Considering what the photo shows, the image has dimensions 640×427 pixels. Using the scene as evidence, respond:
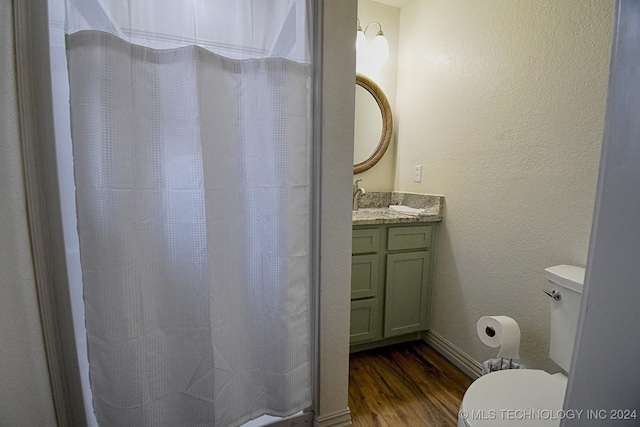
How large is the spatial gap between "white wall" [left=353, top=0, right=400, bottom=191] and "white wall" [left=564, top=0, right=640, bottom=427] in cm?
179

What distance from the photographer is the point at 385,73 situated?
2.15 meters

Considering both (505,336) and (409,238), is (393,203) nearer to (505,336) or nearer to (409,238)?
(409,238)

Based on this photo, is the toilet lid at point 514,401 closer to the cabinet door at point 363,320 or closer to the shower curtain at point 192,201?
the shower curtain at point 192,201

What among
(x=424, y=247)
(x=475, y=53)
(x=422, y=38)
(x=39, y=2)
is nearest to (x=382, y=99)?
(x=422, y=38)

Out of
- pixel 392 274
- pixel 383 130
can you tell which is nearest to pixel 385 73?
pixel 383 130

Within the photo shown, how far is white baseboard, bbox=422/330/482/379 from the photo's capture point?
5.37ft

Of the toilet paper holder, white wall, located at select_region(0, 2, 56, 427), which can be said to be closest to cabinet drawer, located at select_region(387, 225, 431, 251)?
the toilet paper holder

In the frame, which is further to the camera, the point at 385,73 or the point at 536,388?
the point at 385,73

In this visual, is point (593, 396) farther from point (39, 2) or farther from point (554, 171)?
point (39, 2)

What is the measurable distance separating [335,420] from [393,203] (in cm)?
149

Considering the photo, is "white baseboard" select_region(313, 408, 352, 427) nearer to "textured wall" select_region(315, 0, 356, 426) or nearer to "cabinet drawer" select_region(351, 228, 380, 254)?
"textured wall" select_region(315, 0, 356, 426)

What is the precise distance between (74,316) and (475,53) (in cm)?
217

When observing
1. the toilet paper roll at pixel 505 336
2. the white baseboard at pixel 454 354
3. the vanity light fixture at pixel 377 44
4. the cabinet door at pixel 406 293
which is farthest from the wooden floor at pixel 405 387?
the vanity light fixture at pixel 377 44

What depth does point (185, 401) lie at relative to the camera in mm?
988
